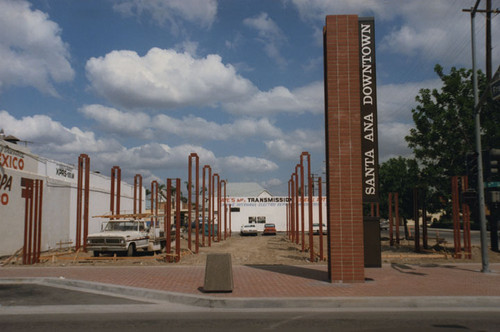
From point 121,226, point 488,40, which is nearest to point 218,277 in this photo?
point 121,226

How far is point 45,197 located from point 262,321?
2162 cm

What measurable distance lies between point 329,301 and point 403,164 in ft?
144

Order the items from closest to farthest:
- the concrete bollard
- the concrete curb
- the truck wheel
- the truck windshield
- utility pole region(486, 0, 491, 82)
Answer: the concrete curb, the concrete bollard, the truck wheel, the truck windshield, utility pole region(486, 0, 491, 82)

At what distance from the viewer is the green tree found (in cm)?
2205

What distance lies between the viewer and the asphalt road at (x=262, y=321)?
751 cm

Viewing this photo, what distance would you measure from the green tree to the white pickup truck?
49.2 ft

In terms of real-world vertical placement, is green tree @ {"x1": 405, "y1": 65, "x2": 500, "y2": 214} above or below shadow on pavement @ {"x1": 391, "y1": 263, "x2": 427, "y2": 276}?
above

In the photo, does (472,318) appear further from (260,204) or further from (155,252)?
(260,204)

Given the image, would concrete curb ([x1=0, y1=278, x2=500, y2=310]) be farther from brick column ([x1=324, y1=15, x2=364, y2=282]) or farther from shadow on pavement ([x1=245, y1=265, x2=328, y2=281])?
shadow on pavement ([x1=245, y1=265, x2=328, y2=281])

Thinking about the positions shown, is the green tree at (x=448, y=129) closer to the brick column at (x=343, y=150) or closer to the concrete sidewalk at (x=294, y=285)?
the concrete sidewalk at (x=294, y=285)

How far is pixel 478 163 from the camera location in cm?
1419

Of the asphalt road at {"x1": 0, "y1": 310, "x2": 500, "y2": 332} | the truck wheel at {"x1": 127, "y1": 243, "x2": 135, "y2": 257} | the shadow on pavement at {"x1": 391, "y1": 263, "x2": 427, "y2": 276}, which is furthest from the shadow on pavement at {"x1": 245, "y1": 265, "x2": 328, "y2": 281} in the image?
the truck wheel at {"x1": 127, "y1": 243, "x2": 135, "y2": 257}

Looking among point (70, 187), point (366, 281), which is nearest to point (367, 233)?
point (366, 281)

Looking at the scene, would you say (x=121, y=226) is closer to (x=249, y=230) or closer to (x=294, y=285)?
(x=294, y=285)
